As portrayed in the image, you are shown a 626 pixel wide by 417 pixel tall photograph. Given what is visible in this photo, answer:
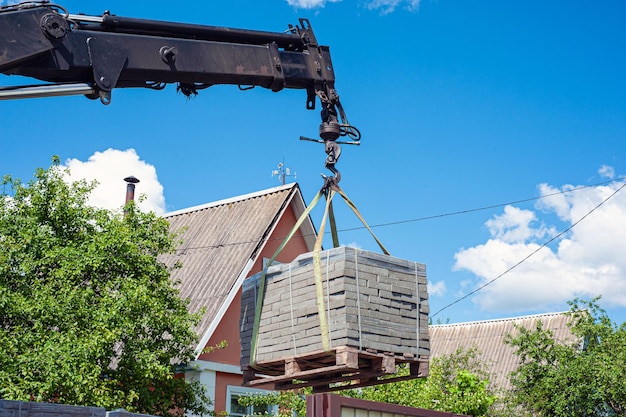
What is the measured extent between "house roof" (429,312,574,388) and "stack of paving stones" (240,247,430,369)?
63.9 ft

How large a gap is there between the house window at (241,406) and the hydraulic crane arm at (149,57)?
9573 mm

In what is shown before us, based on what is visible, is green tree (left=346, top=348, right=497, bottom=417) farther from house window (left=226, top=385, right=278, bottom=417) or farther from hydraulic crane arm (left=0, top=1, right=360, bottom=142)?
hydraulic crane arm (left=0, top=1, right=360, bottom=142)

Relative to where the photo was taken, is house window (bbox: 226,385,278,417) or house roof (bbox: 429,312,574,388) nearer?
house window (bbox: 226,385,278,417)

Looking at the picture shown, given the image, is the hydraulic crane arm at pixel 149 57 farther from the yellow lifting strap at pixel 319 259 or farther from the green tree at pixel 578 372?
the green tree at pixel 578 372

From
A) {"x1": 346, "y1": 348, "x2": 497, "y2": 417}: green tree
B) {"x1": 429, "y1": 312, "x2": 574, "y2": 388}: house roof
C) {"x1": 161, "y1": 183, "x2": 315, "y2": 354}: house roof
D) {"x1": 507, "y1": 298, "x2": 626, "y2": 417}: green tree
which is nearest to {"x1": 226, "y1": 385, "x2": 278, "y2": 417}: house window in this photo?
{"x1": 161, "y1": 183, "x2": 315, "y2": 354}: house roof

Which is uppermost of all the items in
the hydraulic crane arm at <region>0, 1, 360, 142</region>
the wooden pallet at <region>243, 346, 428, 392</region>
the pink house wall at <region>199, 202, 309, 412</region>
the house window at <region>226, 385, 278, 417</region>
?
the hydraulic crane arm at <region>0, 1, 360, 142</region>

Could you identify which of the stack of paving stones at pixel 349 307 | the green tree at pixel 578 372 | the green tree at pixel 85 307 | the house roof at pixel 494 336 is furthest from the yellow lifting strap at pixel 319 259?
the house roof at pixel 494 336

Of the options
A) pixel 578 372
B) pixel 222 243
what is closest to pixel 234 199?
pixel 222 243

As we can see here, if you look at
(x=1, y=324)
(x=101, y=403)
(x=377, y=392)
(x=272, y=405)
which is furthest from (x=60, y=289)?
(x=377, y=392)

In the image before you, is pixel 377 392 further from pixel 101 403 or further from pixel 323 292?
pixel 323 292

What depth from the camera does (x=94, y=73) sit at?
26.0 feet

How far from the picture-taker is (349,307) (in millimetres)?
7805

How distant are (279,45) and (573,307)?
52.3 feet

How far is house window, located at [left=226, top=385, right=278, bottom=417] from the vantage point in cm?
1747
